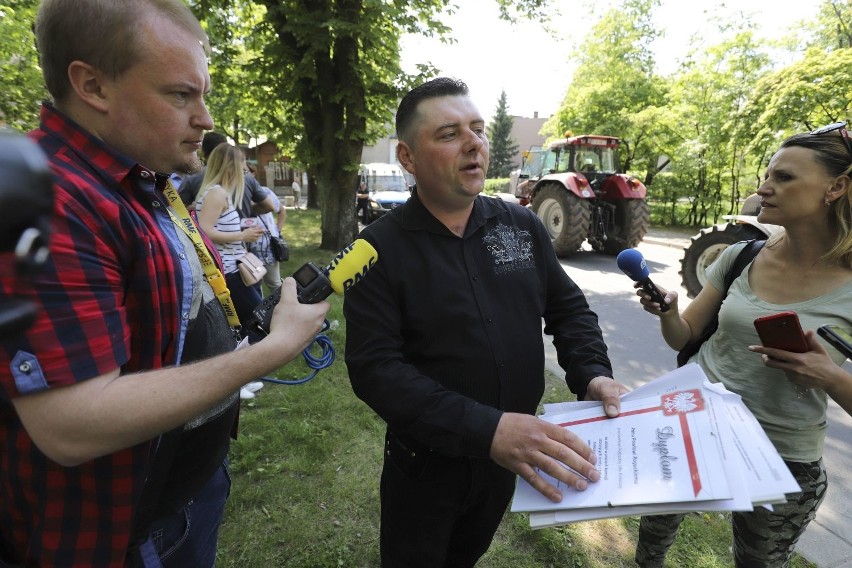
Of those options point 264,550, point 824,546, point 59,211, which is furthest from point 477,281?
point 824,546

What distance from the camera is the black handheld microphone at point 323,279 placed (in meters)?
1.12

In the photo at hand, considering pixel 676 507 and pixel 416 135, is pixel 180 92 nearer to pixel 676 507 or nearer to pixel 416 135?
pixel 416 135

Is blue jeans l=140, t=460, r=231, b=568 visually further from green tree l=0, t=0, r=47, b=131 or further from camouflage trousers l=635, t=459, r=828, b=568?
green tree l=0, t=0, r=47, b=131

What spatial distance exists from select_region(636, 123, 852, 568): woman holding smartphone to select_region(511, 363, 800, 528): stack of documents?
0.55 meters

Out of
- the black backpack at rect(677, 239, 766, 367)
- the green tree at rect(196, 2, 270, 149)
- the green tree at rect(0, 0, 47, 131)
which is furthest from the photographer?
the green tree at rect(196, 2, 270, 149)

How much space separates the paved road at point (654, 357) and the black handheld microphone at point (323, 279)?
2.79 metres

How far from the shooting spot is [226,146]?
362 cm

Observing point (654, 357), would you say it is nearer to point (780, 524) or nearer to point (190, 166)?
point (780, 524)

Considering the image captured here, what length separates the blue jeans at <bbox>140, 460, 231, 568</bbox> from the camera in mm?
1269

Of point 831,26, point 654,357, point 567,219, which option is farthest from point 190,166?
point 831,26

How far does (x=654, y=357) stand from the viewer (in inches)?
191

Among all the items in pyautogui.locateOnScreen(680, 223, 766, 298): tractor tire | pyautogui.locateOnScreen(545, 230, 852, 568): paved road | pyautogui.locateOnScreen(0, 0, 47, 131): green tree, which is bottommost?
pyautogui.locateOnScreen(545, 230, 852, 568): paved road

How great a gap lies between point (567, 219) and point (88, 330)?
29.6 ft

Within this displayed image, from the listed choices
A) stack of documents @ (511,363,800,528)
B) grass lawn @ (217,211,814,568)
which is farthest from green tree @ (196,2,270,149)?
stack of documents @ (511,363,800,528)
